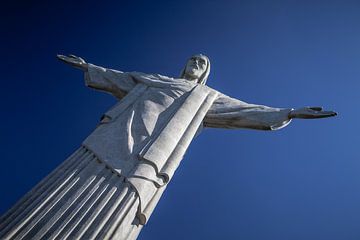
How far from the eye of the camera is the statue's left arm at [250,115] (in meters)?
8.09

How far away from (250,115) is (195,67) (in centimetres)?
205

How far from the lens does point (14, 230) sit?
17.1 ft

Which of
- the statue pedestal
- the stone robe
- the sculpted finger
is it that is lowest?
the statue pedestal

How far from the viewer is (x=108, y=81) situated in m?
9.26

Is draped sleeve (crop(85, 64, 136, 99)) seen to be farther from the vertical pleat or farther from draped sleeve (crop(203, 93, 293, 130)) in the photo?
the vertical pleat

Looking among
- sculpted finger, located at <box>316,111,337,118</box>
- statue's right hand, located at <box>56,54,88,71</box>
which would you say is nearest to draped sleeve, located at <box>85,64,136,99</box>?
statue's right hand, located at <box>56,54,88,71</box>

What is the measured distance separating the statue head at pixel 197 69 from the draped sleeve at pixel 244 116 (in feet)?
3.64

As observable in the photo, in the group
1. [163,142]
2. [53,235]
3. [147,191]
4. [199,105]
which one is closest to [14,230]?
[53,235]

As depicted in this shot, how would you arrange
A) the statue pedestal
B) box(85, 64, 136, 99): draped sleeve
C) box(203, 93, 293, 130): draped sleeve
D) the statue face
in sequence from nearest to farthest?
the statue pedestal → box(203, 93, 293, 130): draped sleeve → box(85, 64, 136, 99): draped sleeve → the statue face

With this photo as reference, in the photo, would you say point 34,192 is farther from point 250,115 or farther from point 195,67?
point 195,67

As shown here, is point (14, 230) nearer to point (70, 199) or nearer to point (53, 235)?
point (53, 235)

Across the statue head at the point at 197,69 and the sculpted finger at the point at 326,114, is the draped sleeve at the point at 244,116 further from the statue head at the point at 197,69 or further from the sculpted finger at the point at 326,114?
the statue head at the point at 197,69

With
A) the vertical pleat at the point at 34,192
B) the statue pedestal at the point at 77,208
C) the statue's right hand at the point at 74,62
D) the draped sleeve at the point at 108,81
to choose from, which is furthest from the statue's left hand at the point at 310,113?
the statue's right hand at the point at 74,62

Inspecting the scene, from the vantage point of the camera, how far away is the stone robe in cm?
654
